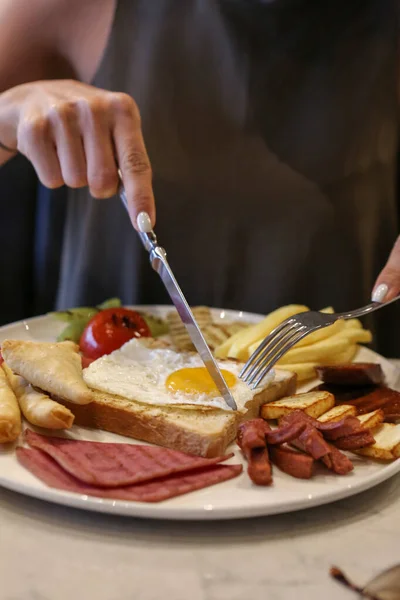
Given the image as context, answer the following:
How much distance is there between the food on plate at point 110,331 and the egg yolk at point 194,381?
2.01 feet

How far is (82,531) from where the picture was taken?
1375 millimetres

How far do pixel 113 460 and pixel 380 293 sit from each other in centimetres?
117

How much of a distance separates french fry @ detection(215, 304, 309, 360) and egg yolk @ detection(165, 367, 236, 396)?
0.32m

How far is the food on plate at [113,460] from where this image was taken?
4.72 feet

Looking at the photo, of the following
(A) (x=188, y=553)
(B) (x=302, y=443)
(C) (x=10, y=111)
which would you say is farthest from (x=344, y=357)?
(C) (x=10, y=111)

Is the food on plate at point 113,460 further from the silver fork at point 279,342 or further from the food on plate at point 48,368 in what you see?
the silver fork at point 279,342

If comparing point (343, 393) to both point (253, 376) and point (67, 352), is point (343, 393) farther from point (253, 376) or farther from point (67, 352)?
point (67, 352)

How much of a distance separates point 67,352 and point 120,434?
41cm

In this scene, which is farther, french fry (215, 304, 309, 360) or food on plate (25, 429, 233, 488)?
french fry (215, 304, 309, 360)

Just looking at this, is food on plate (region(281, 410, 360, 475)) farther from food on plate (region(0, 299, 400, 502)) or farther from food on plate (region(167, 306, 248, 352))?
food on plate (region(167, 306, 248, 352))

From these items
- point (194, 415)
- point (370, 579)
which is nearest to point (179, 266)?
point (194, 415)

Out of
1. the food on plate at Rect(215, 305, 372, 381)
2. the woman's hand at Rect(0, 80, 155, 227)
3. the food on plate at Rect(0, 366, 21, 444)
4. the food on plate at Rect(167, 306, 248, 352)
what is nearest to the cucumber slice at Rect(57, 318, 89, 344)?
the food on plate at Rect(167, 306, 248, 352)

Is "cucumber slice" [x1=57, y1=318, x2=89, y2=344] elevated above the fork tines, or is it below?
below

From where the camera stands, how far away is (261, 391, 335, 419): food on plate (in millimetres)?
1864
